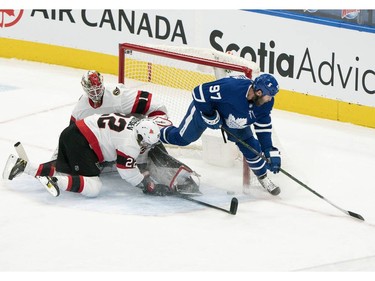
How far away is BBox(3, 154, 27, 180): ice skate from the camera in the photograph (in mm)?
7578

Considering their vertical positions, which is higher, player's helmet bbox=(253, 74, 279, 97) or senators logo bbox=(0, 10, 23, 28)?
player's helmet bbox=(253, 74, 279, 97)

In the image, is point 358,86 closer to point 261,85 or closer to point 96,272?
point 261,85

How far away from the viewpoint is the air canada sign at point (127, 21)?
32.6 ft

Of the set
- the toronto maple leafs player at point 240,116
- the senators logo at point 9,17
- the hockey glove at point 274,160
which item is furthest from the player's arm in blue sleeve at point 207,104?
the senators logo at point 9,17

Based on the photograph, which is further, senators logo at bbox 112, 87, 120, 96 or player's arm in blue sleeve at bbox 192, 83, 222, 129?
senators logo at bbox 112, 87, 120, 96

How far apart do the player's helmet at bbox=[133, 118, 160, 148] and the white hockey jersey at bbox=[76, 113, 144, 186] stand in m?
0.04

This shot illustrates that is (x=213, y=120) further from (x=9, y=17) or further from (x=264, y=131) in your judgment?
A: (x=9, y=17)

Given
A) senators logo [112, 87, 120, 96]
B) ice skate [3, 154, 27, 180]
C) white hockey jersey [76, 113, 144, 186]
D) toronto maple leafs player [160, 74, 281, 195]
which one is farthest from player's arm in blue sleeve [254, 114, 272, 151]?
ice skate [3, 154, 27, 180]

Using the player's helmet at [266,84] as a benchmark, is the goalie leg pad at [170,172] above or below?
below

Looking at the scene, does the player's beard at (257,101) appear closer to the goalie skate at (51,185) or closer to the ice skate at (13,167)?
the goalie skate at (51,185)

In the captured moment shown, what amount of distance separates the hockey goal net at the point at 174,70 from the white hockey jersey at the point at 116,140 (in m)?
0.53

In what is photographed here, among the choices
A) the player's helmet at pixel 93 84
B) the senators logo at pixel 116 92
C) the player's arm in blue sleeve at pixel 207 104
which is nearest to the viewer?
the player's arm in blue sleeve at pixel 207 104

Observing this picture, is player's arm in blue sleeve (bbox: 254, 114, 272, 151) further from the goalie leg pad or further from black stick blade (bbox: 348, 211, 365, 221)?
black stick blade (bbox: 348, 211, 365, 221)

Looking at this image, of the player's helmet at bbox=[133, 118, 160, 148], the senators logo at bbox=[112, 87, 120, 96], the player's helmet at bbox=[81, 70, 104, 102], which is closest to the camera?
the player's helmet at bbox=[133, 118, 160, 148]
